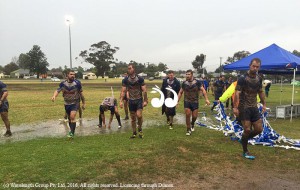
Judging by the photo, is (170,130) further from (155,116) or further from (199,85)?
(155,116)

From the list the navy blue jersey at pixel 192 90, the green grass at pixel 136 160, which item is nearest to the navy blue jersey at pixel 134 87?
the green grass at pixel 136 160

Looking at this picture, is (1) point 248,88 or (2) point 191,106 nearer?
(1) point 248,88

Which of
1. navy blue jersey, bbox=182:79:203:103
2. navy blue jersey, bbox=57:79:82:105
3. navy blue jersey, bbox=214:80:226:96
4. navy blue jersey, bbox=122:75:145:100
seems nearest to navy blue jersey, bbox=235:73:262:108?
navy blue jersey, bbox=182:79:203:103

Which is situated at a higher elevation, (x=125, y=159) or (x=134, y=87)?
(x=134, y=87)

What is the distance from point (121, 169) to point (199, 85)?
14.3 feet

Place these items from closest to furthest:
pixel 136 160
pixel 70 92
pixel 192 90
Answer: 1. pixel 136 160
2. pixel 70 92
3. pixel 192 90

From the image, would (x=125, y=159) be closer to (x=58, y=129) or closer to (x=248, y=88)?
(x=248, y=88)

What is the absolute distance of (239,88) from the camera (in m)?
6.93

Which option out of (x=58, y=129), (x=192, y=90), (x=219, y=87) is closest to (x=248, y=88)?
(x=192, y=90)

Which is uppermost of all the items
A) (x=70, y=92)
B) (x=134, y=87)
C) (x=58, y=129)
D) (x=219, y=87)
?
(x=134, y=87)

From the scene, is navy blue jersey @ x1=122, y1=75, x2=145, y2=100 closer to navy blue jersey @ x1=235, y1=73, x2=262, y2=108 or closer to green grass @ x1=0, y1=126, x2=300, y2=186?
green grass @ x1=0, y1=126, x2=300, y2=186

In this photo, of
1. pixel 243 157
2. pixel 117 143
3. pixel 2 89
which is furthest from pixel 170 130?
pixel 2 89

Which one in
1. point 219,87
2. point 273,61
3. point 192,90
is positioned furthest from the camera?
point 219,87

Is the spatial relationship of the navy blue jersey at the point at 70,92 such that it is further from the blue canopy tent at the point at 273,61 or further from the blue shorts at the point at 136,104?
the blue canopy tent at the point at 273,61
